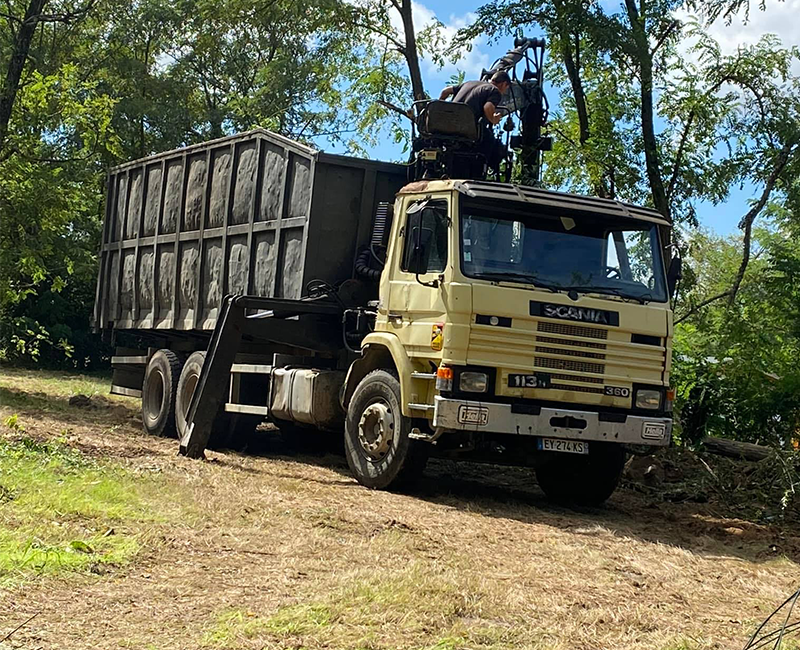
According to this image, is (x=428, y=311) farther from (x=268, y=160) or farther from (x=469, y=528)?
(x=268, y=160)

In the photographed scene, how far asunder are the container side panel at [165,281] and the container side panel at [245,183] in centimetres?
175

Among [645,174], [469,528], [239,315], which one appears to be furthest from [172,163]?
[469,528]

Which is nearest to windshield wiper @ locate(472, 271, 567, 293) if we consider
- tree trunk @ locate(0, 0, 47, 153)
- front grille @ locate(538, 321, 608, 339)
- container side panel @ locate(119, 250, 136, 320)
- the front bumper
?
front grille @ locate(538, 321, 608, 339)

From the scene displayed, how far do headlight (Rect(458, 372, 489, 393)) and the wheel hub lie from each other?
3.17 ft

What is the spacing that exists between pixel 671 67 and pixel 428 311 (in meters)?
7.02

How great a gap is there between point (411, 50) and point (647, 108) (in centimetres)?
594

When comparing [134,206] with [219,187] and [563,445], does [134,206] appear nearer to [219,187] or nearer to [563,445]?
[219,187]

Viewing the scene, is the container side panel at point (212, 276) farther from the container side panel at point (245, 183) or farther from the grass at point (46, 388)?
the grass at point (46, 388)

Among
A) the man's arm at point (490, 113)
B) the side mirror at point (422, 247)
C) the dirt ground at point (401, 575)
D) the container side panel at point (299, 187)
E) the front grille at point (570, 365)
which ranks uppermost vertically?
the man's arm at point (490, 113)

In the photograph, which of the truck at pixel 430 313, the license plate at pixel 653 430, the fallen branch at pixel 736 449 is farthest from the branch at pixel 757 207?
the license plate at pixel 653 430

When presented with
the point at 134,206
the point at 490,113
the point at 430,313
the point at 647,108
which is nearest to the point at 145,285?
the point at 134,206

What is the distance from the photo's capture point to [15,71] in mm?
18156

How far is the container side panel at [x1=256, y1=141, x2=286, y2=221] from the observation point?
452 inches

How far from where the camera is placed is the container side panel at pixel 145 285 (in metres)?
14.4
